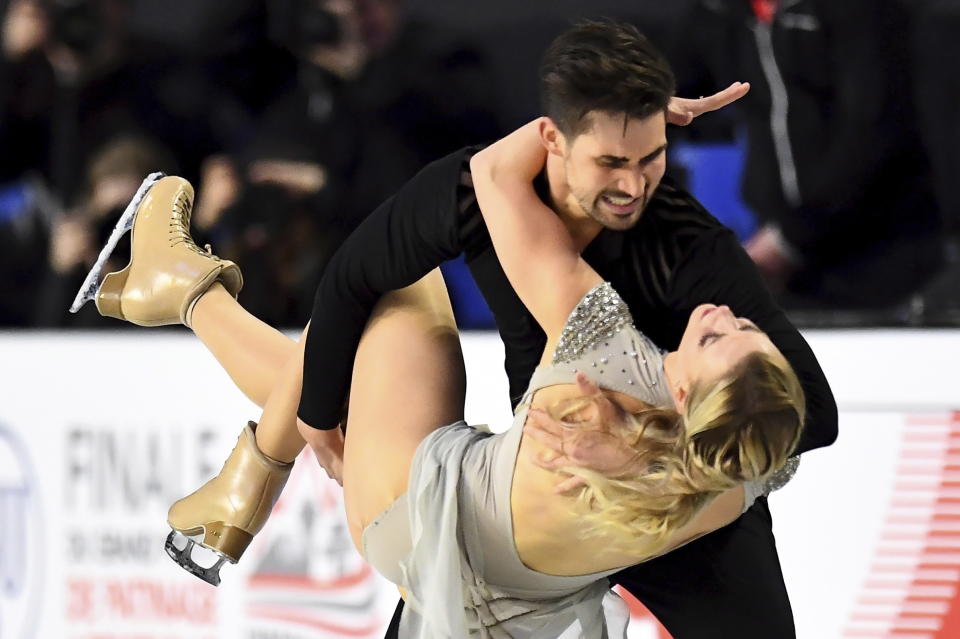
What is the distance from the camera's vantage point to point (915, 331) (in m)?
2.99

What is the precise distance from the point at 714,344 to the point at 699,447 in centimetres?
14

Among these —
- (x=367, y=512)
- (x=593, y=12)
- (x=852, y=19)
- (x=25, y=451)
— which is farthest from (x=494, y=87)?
(x=367, y=512)

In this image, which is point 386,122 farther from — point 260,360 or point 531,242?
point 531,242

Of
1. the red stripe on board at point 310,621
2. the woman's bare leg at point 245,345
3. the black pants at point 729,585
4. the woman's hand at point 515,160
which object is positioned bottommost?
the red stripe on board at point 310,621

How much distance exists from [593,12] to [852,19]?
67 centimetres

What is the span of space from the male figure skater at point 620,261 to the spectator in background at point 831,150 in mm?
1241

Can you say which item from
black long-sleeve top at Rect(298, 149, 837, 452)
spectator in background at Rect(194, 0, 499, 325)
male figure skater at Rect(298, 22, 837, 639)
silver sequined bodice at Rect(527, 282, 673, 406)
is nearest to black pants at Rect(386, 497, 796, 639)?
male figure skater at Rect(298, 22, 837, 639)

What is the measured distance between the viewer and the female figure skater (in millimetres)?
2025

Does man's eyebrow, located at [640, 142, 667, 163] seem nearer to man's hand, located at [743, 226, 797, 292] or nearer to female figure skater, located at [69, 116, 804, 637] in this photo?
female figure skater, located at [69, 116, 804, 637]

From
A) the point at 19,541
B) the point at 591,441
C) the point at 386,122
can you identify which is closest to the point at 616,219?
the point at 591,441

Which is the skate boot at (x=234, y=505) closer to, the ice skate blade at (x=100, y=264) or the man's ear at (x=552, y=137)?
the ice skate blade at (x=100, y=264)

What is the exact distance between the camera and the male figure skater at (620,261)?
6.90 ft

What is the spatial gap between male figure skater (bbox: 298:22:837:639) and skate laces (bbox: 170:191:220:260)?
0.54 meters

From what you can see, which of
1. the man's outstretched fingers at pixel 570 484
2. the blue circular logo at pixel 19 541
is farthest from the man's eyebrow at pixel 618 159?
the blue circular logo at pixel 19 541
